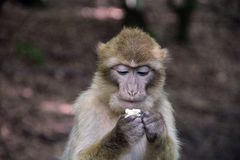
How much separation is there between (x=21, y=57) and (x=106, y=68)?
7.35 meters

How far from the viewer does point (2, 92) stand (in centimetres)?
1227

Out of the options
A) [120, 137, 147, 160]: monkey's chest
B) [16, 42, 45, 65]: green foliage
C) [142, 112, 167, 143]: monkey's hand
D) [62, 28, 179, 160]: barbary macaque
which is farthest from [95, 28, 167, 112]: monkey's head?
[16, 42, 45, 65]: green foliage

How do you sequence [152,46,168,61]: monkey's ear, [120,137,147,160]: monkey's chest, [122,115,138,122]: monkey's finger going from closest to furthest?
1. [122,115,138,122]: monkey's finger
2. [152,46,168,61]: monkey's ear
3. [120,137,147,160]: monkey's chest

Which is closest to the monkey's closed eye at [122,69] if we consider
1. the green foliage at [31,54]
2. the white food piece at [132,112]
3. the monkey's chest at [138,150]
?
the white food piece at [132,112]

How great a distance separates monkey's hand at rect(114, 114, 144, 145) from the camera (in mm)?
6027

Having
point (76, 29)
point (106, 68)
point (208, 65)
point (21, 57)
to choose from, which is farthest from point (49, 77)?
point (106, 68)

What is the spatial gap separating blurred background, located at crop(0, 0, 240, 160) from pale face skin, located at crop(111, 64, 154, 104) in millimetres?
4625

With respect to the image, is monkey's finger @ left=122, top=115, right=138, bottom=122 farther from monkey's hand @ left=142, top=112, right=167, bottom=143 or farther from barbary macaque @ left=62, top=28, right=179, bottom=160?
monkey's hand @ left=142, top=112, right=167, bottom=143

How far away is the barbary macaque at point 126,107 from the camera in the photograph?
6148mm

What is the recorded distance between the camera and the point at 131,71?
6391mm

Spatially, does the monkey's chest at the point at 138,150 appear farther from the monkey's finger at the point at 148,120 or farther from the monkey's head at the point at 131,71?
the monkey's finger at the point at 148,120

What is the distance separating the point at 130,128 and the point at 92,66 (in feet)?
27.2

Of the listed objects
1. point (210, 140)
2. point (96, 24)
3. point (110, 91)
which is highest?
point (96, 24)

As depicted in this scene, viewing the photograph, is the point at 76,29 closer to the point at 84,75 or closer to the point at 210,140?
the point at 84,75
